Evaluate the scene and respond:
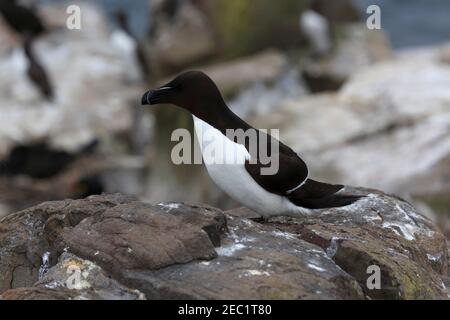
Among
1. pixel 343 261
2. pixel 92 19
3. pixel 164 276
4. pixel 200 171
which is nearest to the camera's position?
pixel 164 276

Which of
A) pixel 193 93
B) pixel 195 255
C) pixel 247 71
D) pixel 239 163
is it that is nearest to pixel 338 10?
pixel 247 71

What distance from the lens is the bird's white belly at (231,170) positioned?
5.93 m

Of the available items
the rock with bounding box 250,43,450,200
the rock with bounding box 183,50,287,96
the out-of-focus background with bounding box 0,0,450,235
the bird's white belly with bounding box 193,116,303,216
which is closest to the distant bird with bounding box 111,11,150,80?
the out-of-focus background with bounding box 0,0,450,235

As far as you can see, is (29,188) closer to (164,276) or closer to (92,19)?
(92,19)

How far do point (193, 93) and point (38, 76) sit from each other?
11653 millimetres

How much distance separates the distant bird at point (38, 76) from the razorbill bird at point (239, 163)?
37.1ft

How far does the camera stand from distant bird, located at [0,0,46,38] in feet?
66.2

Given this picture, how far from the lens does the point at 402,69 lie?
14961 millimetres

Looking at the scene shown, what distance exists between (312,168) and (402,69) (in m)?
3.76

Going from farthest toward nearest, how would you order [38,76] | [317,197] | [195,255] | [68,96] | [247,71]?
[68,96], [38,76], [247,71], [317,197], [195,255]

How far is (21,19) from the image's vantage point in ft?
67.4

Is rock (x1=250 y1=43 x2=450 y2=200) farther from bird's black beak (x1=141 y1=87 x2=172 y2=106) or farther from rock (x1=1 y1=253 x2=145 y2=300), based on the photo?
Result: rock (x1=1 y1=253 x2=145 y2=300)

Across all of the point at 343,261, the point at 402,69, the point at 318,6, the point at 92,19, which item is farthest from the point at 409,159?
the point at 92,19

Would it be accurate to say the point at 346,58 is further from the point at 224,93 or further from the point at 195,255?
the point at 195,255
